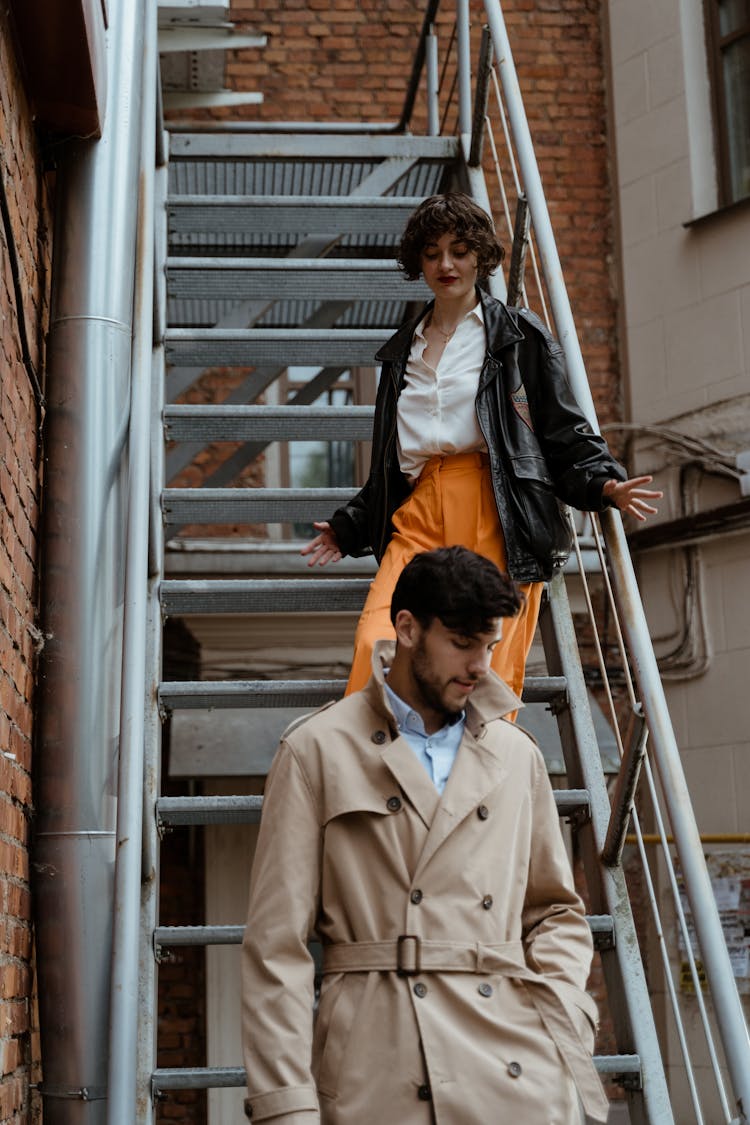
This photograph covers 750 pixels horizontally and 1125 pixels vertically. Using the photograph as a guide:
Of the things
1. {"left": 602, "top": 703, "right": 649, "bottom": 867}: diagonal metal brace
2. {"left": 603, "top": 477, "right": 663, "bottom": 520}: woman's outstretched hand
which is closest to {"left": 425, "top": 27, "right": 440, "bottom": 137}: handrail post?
{"left": 603, "top": 477, "right": 663, "bottom": 520}: woman's outstretched hand

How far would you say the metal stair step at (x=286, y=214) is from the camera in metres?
5.32

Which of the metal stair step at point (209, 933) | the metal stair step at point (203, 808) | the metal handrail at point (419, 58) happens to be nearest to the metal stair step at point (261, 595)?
the metal stair step at point (203, 808)

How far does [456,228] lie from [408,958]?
194 cm

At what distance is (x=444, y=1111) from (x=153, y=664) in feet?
6.57

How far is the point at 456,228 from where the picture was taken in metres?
3.57

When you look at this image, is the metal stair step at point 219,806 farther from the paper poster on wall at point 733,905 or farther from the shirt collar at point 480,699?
the paper poster on wall at point 733,905

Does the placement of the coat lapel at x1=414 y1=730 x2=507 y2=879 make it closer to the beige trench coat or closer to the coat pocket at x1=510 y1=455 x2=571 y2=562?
the beige trench coat

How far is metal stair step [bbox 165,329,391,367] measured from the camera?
487cm

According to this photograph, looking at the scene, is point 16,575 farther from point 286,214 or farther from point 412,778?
point 286,214

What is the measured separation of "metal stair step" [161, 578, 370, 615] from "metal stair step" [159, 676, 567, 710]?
Answer: 0.31 m

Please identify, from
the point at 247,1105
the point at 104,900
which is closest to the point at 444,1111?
the point at 247,1105

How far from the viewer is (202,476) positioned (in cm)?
812

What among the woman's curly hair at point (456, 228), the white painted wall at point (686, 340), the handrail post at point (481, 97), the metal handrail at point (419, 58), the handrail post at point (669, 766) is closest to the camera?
the handrail post at point (669, 766)

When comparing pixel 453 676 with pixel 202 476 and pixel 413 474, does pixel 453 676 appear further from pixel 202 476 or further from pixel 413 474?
pixel 202 476
